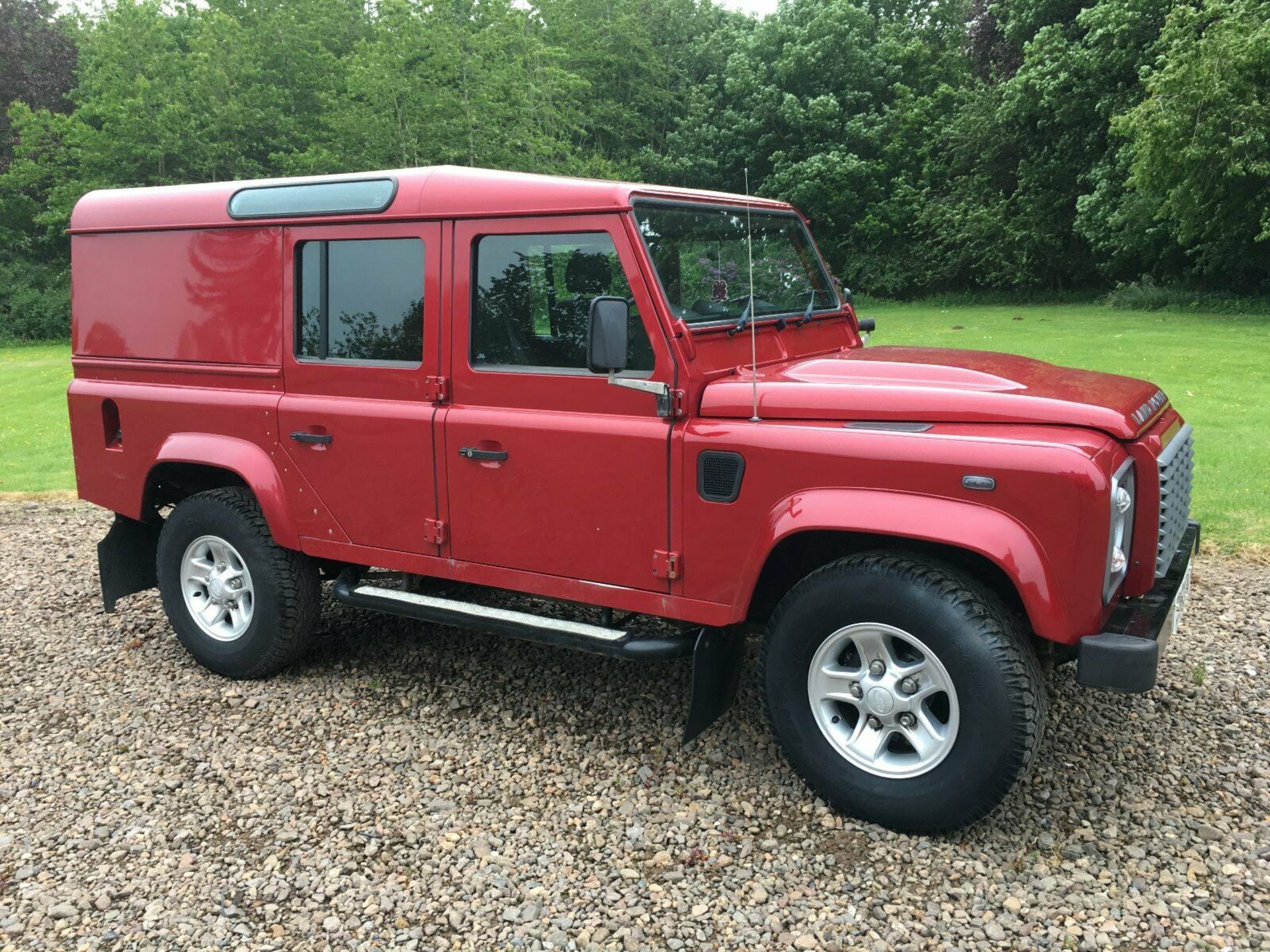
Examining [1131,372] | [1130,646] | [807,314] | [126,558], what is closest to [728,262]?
[807,314]

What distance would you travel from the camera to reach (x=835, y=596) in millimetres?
3434

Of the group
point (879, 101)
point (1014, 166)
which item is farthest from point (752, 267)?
point (879, 101)

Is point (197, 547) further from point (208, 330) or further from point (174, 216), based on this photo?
point (174, 216)

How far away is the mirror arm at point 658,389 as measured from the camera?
3672 mm

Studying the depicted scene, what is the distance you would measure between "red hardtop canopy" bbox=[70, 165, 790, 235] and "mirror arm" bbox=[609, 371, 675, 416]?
66cm

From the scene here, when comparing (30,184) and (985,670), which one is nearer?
(985,670)

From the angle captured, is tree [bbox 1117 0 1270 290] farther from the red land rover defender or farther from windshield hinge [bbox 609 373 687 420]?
windshield hinge [bbox 609 373 687 420]

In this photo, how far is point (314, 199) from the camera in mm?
4508

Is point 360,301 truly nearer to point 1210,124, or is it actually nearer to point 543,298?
point 543,298

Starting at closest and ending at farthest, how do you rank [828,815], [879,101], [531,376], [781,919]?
[781,919] → [828,815] → [531,376] → [879,101]

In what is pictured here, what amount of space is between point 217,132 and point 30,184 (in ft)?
22.4

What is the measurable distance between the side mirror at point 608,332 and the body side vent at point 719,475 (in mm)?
463

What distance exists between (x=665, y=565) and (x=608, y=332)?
0.90m

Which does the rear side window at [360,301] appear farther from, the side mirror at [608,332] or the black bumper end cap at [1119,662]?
the black bumper end cap at [1119,662]
